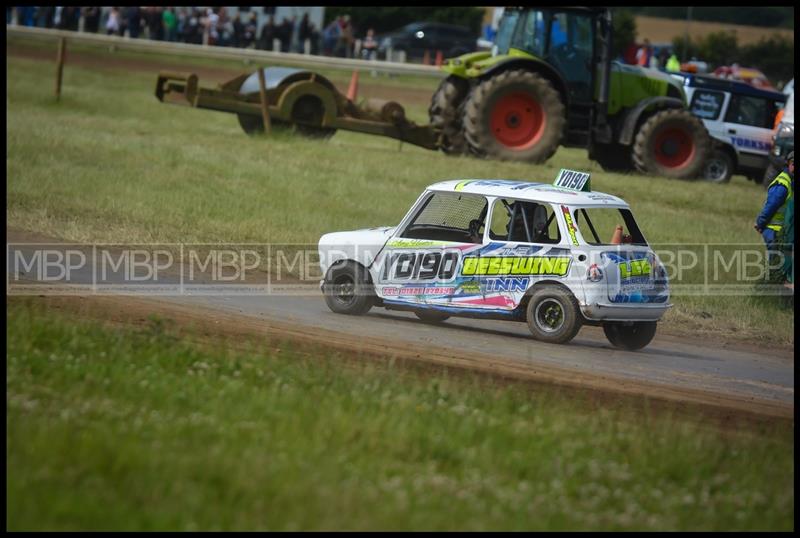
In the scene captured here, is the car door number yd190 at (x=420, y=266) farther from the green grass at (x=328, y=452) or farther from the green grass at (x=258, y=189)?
the green grass at (x=258, y=189)

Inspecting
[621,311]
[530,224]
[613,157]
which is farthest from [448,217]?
[613,157]

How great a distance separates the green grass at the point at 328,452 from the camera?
16.2 feet

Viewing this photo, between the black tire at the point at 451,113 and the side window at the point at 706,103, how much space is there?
5.52 meters

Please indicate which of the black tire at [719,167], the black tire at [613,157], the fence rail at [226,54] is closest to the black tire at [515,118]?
the black tire at [613,157]

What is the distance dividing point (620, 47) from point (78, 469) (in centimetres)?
5013

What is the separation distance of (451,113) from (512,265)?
1267cm

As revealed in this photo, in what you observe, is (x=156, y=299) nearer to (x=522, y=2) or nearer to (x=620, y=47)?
(x=522, y=2)

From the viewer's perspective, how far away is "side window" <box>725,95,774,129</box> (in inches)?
972

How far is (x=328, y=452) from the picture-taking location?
5.85 m

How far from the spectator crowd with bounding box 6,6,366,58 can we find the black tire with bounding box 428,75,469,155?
25458 mm

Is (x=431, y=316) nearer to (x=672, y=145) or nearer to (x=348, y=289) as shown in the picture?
(x=348, y=289)

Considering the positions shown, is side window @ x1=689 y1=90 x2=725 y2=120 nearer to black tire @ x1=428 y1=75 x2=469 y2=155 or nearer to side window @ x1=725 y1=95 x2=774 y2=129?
side window @ x1=725 y1=95 x2=774 y2=129

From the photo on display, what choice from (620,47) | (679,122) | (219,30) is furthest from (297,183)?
(620,47)

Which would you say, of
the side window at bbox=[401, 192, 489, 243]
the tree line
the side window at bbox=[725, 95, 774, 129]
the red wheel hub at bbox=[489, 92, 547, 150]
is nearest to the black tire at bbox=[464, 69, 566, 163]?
the red wheel hub at bbox=[489, 92, 547, 150]
